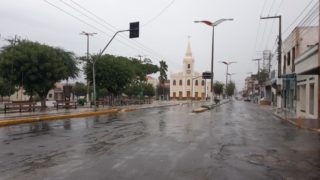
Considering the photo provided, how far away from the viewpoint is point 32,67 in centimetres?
4238

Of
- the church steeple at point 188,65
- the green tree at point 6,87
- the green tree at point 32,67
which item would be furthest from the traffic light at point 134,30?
the church steeple at point 188,65

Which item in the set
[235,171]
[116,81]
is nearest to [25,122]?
[235,171]

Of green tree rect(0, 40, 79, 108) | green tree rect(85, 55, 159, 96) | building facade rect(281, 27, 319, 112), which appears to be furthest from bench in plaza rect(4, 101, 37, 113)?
building facade rect(281, 27, 319, 112)

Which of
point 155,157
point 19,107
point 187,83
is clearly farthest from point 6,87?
point 187,83

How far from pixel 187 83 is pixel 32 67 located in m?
113

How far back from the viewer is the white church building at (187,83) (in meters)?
151

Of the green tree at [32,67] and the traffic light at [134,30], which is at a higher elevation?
the traffic light at [134,30]

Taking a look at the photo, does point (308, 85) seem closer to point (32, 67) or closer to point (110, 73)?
point (32, 67)

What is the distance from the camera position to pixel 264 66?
103312 mm

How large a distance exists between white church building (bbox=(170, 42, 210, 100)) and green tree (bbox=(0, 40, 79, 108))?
107 meters

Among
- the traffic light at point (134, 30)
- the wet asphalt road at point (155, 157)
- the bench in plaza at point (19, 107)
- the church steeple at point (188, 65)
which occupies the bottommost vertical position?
the wet asphalt road at point (155, 157)

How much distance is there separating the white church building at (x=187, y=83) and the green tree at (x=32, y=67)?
107415 millimetres

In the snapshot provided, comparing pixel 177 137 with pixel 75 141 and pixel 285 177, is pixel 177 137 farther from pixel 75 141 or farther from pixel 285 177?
pixel 285 177

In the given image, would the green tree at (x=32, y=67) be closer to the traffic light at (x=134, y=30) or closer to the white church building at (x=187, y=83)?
the traffic light at (x=134, y=30)
